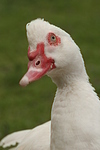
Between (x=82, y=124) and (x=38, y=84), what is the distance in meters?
3.57

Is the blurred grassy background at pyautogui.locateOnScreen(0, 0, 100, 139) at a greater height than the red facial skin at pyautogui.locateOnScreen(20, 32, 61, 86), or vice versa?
the blurred grassy background at pyautogui.locateOnScreen(0, 0, 100, 139)

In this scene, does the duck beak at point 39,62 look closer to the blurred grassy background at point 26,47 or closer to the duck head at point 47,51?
the duck head at point 47,51

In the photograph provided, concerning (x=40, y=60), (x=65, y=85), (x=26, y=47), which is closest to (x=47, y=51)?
(x=40, y=60)

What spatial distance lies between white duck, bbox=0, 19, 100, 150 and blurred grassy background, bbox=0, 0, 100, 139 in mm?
2320

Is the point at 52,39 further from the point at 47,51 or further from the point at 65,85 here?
the point at 65,85

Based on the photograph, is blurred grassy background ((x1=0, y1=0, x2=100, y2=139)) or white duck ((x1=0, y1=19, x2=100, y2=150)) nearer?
white duck ((x1=0, y1=19, x2=100, y2=150))

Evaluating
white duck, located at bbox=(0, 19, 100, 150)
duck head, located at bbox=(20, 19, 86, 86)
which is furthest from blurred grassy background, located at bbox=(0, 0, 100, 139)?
duck head, located at bbox=(20, 19, 86, 86)

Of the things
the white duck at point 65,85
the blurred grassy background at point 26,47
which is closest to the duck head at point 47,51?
the white duck at point 65,85

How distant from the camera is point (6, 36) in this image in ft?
24.3

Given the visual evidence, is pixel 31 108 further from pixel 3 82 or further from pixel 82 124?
pixel 82 124

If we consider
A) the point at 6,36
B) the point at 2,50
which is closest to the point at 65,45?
the point at 2,50

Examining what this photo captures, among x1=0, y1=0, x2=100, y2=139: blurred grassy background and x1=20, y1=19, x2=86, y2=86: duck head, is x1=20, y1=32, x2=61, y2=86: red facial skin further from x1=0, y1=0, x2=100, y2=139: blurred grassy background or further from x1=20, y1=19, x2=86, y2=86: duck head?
x1=0, y1=0, x2=100, y2=139: blurred grassy background

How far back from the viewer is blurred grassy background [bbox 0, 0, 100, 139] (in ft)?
16.8

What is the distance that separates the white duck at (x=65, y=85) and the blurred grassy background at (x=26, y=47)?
232 centimetres
